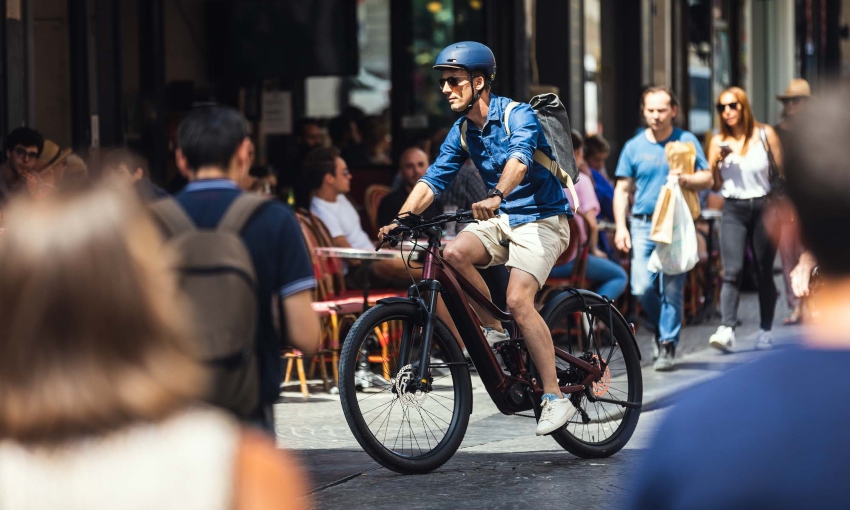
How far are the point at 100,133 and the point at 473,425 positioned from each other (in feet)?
12.4

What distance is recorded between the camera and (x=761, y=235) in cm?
978

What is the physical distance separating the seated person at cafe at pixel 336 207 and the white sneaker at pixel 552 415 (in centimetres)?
322

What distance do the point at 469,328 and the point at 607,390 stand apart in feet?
2.68

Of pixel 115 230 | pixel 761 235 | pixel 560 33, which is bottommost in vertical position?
pixel 761 235

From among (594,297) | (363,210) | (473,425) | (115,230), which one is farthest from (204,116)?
(363,210)

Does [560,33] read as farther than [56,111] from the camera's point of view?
Yes

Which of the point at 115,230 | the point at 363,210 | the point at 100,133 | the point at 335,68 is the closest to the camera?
the point at 115,230

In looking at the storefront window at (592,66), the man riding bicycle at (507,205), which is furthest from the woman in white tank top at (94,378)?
the storefront window at (592,66)

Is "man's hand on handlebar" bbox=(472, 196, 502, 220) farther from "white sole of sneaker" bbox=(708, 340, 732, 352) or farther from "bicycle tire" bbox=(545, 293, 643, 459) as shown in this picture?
"white sole of sneaker" bbox=(708, 340, 732, 352)

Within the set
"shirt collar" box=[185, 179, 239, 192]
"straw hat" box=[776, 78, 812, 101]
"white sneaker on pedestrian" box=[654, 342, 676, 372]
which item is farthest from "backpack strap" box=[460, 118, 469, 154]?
"straw hat" box=[776, 78, 812, 101]

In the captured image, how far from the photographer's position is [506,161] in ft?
20.0

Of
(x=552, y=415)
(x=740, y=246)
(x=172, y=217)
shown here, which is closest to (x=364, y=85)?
(x=740, y=246)

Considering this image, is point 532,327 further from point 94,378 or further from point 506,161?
point 94,378

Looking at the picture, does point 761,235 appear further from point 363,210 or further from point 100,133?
point 100,133
